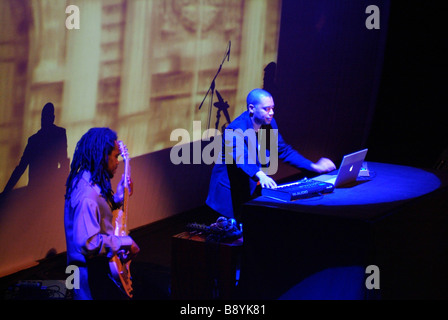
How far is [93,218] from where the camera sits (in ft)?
8.06

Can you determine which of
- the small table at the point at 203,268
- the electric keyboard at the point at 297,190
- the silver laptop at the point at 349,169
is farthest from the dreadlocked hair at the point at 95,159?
the silver laptop at the point at 349,169

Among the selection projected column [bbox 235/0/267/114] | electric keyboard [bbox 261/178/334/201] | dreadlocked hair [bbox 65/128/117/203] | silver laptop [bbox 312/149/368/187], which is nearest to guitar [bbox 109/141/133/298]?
dreadlocked hair [bbox 65/128/117/203]

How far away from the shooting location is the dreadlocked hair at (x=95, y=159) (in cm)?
262

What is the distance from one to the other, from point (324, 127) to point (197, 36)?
3.40 m

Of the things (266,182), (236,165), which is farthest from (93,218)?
(236,165)

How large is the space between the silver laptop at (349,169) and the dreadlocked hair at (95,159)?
1369 mm

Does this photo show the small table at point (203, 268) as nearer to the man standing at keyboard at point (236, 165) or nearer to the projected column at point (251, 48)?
the man standing at keyboard at point (236, 165)

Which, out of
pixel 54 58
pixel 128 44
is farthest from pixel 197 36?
pixel 54 58

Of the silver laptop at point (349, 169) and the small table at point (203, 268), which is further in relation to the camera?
the silver laptop at point (349, 169)

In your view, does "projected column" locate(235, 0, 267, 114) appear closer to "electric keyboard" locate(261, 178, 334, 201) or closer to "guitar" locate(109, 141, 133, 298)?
"electric keyboard" locate(261, 178, 334, 201)

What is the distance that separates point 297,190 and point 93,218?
1151mm

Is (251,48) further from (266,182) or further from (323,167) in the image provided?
(266,182)

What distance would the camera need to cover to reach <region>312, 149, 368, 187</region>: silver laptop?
3.18m
